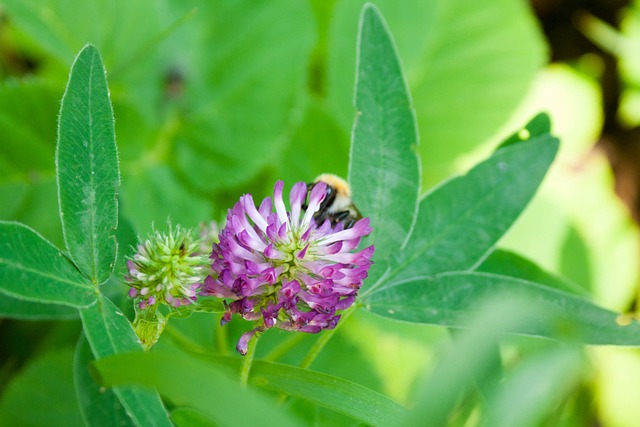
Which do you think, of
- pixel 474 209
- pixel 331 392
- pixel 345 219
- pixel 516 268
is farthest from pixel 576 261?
pixel 331 392

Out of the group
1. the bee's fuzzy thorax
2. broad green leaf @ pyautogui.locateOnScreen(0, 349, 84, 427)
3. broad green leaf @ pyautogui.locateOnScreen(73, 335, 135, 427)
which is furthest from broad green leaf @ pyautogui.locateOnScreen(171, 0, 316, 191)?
broad green leaf @ pyautogui.locateOnScreen(73, 335, 135, 427)

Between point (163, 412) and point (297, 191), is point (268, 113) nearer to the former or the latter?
point (297, 191)

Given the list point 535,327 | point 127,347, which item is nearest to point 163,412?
point 127,347

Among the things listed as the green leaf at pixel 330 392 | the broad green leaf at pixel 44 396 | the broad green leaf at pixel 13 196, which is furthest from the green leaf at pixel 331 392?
the broad green leaf at pixel 13 196

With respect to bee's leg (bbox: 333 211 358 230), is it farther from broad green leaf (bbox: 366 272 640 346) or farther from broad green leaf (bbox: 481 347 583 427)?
broad green leaf (bbox: 481 347 583 427)

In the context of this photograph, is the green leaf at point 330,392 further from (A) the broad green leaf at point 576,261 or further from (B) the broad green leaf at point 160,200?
(A) the broad green leaf at point 576,261

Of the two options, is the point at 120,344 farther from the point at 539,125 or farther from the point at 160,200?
the point at 160,200
